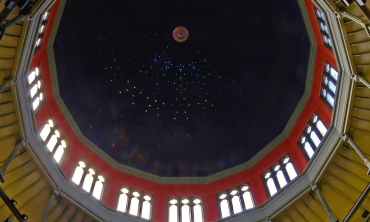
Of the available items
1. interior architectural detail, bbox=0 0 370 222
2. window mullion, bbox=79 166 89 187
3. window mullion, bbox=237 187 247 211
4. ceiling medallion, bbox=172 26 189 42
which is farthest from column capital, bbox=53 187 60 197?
ceiling medallion, bbox=172 26 189 42

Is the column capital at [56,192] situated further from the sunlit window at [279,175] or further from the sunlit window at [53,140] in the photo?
the sunlit window at [279,175]

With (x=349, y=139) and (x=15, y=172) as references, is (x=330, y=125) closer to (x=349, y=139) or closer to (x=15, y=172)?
(x=349, y=139)

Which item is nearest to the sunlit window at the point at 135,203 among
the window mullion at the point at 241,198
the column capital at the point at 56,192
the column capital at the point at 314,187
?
the column capital at the point at 56,192

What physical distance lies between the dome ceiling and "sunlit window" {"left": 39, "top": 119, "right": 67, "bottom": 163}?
2.31 metres

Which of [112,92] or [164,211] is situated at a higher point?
[112,92]

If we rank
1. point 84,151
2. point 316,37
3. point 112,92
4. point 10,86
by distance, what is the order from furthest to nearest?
1. point 112,92
2. point 84,151
3. point 316,37
4. point 10,86

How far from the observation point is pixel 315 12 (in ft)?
62.8

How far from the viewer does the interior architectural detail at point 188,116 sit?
16.0 metres

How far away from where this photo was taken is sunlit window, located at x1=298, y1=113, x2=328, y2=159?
19.8 m

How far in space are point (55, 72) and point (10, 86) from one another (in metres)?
6.96

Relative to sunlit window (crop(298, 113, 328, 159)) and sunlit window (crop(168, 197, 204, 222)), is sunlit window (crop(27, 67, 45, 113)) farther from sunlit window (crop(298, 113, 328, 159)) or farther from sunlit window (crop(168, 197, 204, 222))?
sunlit window (crop(298, 113, 328, 159))

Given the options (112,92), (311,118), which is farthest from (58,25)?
(311,118)

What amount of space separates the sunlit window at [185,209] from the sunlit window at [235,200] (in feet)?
4.09

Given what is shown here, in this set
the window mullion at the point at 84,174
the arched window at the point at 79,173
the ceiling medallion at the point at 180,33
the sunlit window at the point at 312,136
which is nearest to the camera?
the sunlit window at the point at 312,136
